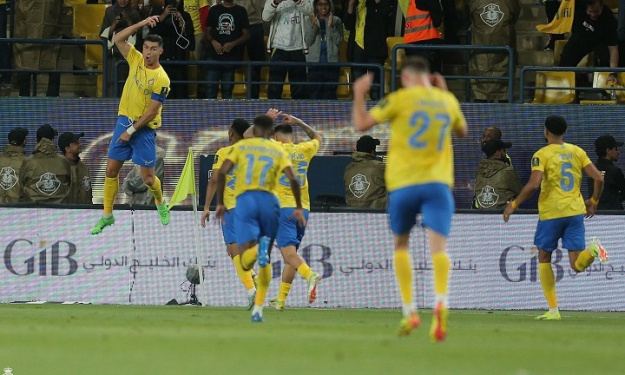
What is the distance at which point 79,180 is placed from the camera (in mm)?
22875

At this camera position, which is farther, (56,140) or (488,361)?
(56,140)

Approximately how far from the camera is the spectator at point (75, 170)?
22672 millimetres

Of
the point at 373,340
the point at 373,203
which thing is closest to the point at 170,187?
the point at 373,203

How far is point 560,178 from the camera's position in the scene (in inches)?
685

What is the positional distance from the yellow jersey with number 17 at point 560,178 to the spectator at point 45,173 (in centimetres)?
860

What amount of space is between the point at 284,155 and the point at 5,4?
1181 centimetres

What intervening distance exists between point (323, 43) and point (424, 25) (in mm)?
1874

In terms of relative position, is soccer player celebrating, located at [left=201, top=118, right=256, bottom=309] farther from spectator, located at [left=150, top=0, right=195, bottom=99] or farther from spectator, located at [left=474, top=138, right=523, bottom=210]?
spectator, located at [left=150, top=0, right=195, bottom=99]

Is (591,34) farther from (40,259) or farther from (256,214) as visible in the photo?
(256,214)

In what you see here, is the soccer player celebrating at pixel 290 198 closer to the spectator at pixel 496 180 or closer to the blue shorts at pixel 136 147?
the blue shorts at pixel 136 147

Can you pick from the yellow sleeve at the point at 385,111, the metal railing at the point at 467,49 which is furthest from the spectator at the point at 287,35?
the yellow sleeve at the point at 385,111

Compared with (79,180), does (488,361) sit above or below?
below

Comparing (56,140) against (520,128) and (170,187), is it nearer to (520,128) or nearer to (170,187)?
(170,187)

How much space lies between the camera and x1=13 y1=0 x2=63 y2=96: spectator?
25.0m
